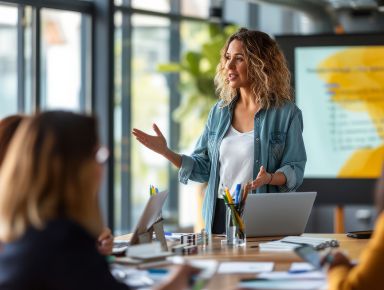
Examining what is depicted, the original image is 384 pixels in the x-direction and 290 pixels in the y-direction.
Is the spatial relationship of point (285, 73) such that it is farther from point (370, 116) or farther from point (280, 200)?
point (370, 116)

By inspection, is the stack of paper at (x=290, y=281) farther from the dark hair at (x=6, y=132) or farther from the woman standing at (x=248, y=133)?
the woman standing at (x=248, y=133)

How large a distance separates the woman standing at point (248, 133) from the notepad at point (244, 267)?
1.01 m

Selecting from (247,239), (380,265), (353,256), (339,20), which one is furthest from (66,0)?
(380,265)

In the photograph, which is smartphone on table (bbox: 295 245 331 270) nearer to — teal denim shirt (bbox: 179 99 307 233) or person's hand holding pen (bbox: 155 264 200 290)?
person's hand holding pen (bbox: 155 264 200 290)

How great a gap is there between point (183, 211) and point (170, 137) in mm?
909

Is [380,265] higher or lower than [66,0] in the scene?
lower

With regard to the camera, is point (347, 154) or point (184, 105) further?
point (184, 105)

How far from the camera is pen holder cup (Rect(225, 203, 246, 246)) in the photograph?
3666 mm

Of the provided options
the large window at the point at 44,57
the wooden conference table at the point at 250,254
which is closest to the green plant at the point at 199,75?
the large window at the point at 44,57

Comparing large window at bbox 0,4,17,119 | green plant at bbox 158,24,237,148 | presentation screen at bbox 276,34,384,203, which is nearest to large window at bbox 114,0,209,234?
green plant at bbox 158,24,237,148

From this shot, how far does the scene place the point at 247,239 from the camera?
385 centimetres

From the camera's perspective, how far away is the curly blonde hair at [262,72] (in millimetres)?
4273

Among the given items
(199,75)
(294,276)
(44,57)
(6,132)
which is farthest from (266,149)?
(199,75)

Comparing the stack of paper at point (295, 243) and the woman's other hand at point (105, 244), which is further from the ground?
the woman's other hand at point (105, 244)
